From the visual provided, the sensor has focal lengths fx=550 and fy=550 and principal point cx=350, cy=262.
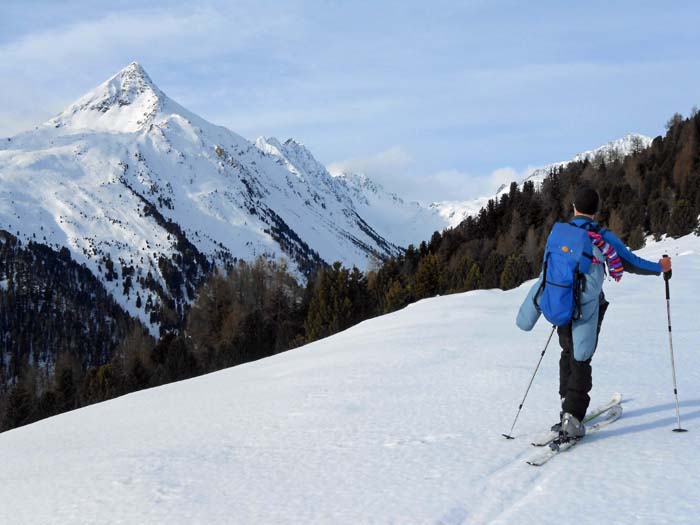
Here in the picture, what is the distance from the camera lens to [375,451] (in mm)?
5469

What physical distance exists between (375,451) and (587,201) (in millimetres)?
3374

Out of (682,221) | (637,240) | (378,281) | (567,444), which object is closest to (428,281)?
(378,281)

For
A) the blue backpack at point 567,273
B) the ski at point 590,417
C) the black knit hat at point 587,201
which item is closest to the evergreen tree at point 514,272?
the ski at point 590,417

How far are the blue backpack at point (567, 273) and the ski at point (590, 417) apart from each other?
1108 mm

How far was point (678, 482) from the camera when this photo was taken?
14.0ft

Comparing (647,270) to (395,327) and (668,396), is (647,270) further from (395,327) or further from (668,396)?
(395,327)

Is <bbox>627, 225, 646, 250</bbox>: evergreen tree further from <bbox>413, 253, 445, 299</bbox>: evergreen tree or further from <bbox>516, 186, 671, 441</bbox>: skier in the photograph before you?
<bbox>516, 186, 671, 441</bbox>: skier

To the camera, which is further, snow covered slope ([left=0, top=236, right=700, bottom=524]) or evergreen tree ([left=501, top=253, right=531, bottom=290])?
evergreen tree ([left=501, top=253, right=531, bottom=290])

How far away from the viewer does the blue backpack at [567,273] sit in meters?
5.47

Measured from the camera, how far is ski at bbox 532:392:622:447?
5.35 m

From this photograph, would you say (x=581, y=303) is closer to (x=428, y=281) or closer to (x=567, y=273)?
(x=567, y=273)

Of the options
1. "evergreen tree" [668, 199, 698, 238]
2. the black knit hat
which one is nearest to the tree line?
"evergreen tree" [668, 199, 698, 238]

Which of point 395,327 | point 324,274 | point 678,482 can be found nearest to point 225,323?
point 324,274

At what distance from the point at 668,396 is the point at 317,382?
5.07 m
